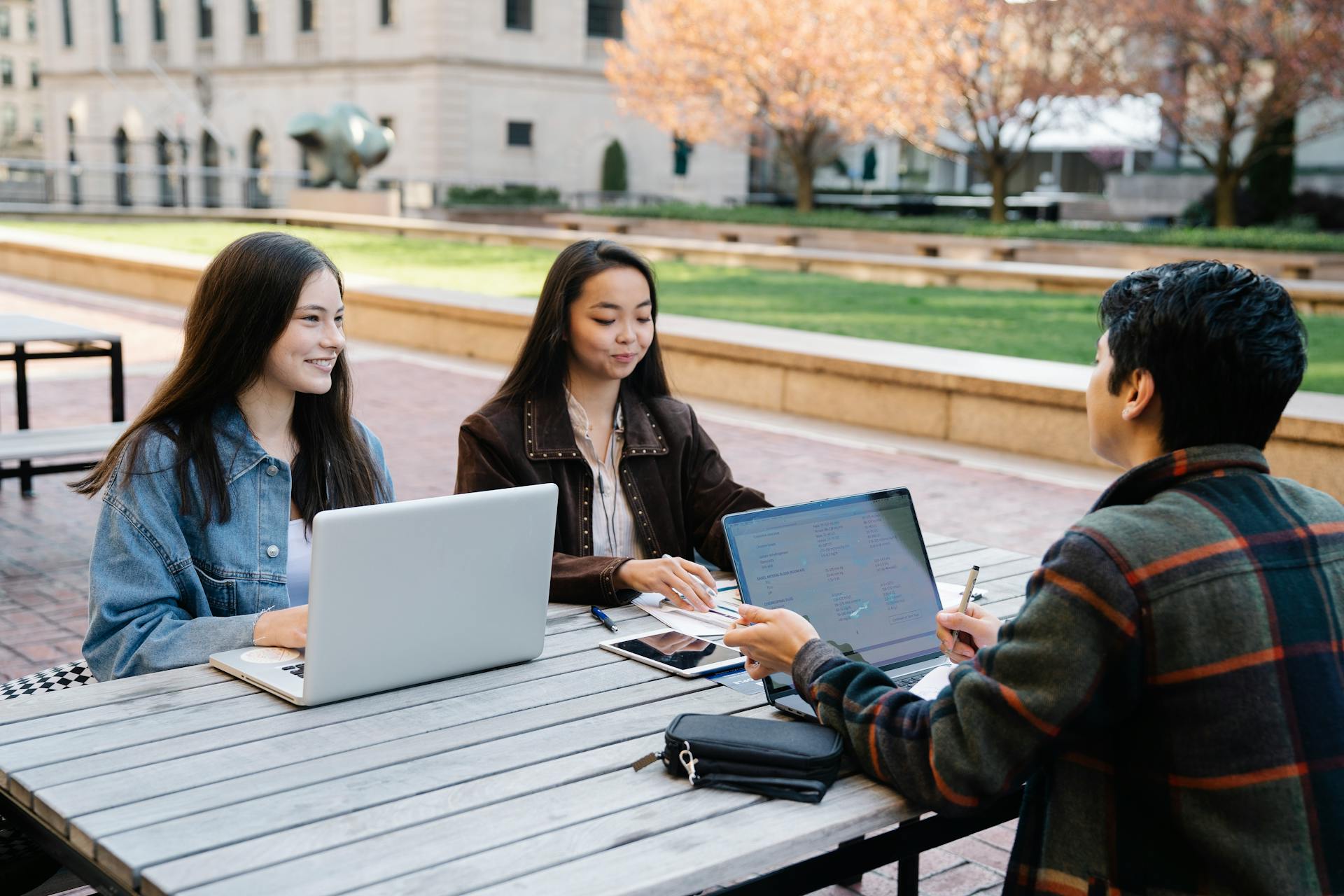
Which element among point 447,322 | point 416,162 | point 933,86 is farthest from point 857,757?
point 416,162

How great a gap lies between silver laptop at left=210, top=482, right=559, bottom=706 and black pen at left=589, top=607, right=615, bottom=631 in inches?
13.1

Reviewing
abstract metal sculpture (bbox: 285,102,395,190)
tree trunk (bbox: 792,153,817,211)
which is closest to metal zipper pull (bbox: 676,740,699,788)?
tree trunk (bbox: 792,153,817,211)

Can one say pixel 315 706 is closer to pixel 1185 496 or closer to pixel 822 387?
pixel 1185 496

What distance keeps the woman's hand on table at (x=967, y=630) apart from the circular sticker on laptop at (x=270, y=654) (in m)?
1.16

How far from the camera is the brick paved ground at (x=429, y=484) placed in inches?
199

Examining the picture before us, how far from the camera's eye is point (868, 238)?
24469 mm

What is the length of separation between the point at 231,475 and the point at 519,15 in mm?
41680

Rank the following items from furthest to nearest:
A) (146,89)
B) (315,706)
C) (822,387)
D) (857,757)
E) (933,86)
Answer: (146,89) → (933,86) → (822,387) → (315,706) → (857,757)

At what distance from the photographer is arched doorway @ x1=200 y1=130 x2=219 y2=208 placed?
47.0m

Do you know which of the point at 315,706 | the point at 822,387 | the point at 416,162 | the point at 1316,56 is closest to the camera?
the point at 315,706

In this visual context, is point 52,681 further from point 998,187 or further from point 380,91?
point 380,91

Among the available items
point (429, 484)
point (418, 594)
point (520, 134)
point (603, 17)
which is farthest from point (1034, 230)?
point (603, 17)

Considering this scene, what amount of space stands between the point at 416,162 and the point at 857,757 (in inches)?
1567

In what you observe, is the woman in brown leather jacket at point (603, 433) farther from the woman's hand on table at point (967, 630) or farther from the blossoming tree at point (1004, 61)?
the blossoming tree at point (1004, 61)
